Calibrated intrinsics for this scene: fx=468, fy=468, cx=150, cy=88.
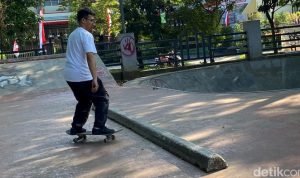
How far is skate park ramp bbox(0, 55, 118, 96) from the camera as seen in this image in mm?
13953

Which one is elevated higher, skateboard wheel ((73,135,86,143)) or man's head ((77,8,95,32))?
man's head ((77,8,95,32))

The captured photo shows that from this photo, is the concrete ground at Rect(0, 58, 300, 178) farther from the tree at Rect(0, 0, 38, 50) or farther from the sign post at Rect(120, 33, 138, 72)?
the tree at Rect(0, 0, 38, 50)

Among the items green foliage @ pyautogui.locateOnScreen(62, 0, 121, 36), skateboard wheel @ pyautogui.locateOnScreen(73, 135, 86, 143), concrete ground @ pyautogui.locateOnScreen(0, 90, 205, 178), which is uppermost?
green foliage @ pyautogui.locateOnScreen(62, 0, 121, 36)

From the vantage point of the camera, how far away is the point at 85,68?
238 inches

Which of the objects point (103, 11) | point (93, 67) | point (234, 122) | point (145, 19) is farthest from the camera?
point (103, 11)

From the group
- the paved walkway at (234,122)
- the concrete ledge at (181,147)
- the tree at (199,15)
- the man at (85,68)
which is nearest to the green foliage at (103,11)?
the tree at (199,15)

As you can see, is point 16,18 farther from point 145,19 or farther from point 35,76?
point 35,76

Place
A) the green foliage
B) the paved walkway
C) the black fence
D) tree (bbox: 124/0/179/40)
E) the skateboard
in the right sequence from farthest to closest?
the green foliage, tree (bbox: 124/0/179/40), the black fence, the skateboard, the paved walkway

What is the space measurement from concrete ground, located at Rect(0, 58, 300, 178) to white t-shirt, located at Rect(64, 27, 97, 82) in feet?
3.12

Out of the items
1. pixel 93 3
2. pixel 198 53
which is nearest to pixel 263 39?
pixel 198 53

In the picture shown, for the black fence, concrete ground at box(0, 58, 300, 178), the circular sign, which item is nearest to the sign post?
the circular sign

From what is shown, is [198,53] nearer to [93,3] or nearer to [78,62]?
[78,62]

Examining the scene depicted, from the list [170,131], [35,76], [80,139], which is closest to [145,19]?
[35,76]

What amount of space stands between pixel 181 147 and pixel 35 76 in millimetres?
10278
